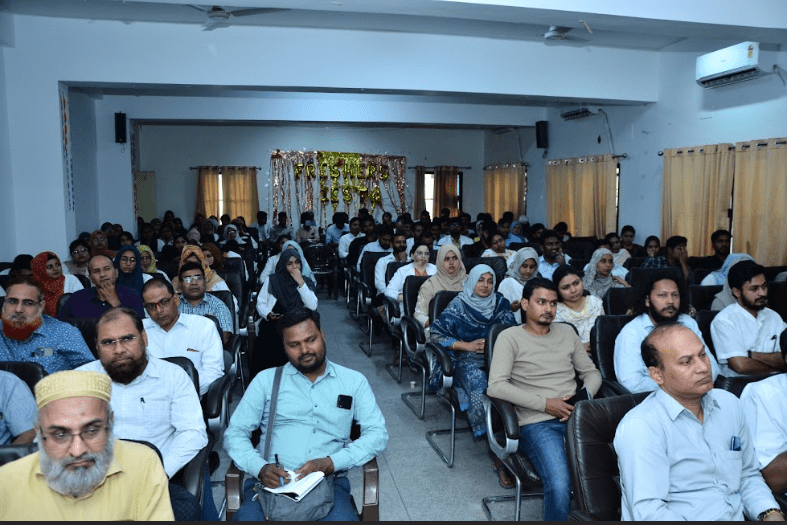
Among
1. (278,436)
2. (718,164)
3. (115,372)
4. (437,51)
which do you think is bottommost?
(278,436)

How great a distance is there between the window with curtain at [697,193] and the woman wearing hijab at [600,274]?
10.4 ft

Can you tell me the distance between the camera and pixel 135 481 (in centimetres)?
170

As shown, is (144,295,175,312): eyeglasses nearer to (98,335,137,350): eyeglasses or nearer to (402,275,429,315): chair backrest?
(98,335,137,350): eyeglasses

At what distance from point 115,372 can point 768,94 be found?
7.60 meters

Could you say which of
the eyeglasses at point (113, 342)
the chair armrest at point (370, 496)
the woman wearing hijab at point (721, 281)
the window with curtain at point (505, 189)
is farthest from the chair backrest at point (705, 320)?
the window with curtain at point (505, 189)

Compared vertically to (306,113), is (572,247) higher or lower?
lower

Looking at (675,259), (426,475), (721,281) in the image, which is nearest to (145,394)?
(426,475)

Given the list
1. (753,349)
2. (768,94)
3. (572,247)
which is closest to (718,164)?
(768,94)

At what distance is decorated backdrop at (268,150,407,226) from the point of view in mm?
15305

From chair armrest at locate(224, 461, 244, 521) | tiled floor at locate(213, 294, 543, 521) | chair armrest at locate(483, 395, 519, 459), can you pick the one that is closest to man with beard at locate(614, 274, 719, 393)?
chair armrest at locate(483, 395, 519, 459)

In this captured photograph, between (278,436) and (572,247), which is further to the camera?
(572,247)

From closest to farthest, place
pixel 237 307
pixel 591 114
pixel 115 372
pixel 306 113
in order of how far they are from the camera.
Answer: pixel 115 372 < pixel 237 307 < pixel 591 114 < pixel 306 113

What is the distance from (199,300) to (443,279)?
1.94m

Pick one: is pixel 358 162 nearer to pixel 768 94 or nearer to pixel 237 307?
pixel 768 94
